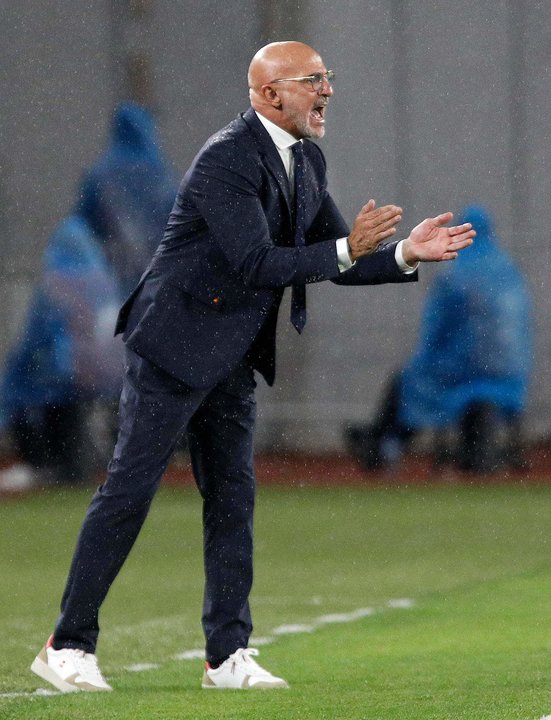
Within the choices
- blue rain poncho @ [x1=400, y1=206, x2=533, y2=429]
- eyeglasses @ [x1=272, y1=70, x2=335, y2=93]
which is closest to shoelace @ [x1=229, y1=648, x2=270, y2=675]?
eyeglasses @ [x1=272, y1=70, x2=335, y2=93]

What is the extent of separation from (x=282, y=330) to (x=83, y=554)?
5856 mm

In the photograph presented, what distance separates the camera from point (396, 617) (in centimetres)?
480

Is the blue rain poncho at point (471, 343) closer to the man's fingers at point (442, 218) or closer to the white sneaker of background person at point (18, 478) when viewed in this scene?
the white sneaker of background person at point (18, 478)

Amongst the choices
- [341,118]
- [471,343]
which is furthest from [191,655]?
[341,118]

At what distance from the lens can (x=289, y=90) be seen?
10.2ft

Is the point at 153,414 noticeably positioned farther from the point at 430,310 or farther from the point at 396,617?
the point at 430,310

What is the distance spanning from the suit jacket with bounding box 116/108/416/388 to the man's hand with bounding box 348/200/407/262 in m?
0.09

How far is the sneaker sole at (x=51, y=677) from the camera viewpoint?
3160 mm

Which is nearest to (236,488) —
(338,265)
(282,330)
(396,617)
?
(338,265)

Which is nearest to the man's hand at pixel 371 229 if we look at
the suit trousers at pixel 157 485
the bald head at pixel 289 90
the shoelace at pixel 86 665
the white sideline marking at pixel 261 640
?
the bald head at pixel 289 90

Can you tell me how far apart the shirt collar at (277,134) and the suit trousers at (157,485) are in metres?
0.39

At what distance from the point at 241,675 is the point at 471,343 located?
16.3 ft

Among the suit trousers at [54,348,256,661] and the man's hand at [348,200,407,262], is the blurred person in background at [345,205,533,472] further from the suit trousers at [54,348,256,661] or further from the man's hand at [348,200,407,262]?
the man's hand at [348,200,407,262]

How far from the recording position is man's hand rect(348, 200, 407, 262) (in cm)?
295
